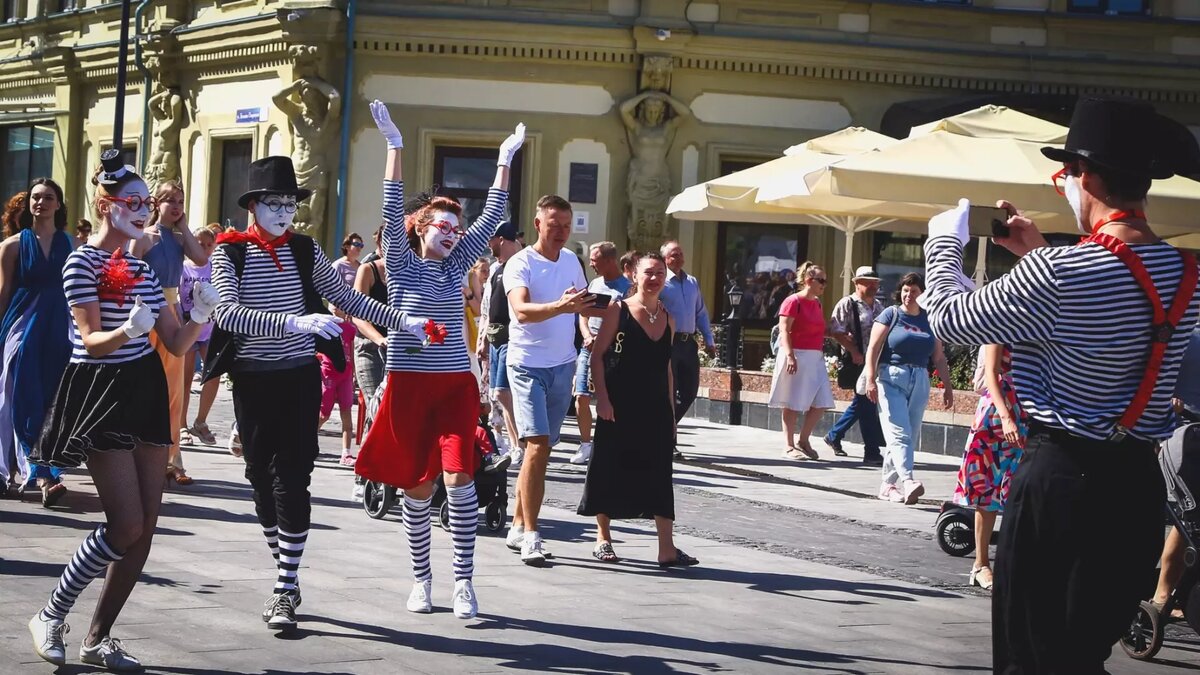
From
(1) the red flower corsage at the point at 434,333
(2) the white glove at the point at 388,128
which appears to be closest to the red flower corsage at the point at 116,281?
(1) the red flower corsage at the point at 434,333

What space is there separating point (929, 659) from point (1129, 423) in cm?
305

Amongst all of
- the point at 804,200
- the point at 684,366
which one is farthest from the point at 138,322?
the point at 804,200

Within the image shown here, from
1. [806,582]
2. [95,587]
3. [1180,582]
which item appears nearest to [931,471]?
[806,582]

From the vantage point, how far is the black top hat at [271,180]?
7.91 m

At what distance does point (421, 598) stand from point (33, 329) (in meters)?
4.04

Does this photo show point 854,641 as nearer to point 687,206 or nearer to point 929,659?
point 929,659

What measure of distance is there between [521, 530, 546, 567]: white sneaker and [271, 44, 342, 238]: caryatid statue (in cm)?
1607

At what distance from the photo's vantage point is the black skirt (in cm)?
671

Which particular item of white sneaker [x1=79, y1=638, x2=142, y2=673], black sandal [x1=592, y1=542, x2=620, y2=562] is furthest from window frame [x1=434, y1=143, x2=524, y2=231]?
white sneaker [x1=79, y1=638, x2=142, y2=673]

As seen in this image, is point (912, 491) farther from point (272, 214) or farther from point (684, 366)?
point (272, 214)

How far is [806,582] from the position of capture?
974 centimetres

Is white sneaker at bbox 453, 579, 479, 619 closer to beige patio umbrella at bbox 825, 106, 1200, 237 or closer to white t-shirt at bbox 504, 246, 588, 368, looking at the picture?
white t-shirt at bbox 504, 246, 588, 368

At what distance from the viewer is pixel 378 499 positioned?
11.4m

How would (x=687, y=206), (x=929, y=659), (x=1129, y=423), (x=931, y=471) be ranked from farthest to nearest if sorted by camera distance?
1. (x=687, y=206)
2. (x=931, y=471)
3. (x=929, y=659)
4. (x=1129, y=423)
